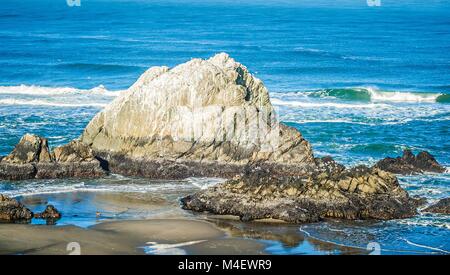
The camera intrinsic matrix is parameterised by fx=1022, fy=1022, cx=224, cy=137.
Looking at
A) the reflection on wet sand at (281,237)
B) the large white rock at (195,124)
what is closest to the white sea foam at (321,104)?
the large white rock at (195,124)

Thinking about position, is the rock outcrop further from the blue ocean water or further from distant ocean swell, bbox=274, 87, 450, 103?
distant ocean swell, bbox=274, 87, 450, 103

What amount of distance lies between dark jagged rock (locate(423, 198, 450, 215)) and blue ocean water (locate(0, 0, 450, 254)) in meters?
0.47

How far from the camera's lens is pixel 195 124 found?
3819 cm

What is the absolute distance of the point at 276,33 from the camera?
99.3 meters

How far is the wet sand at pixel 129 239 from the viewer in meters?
28.5

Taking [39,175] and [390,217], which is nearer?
[390,217]

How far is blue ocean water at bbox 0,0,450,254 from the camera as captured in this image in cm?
4381

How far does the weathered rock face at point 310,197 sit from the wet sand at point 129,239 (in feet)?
5.43

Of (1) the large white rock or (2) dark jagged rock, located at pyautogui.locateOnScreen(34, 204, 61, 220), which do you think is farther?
(1) the large white rock

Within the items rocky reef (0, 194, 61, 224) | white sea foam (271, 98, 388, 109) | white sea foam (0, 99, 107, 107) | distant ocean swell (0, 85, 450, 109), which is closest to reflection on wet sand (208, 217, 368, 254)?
rocky reef (0, 194, 61, 224)

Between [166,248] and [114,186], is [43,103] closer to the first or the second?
[114,186]

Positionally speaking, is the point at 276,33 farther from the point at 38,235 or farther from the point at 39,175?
the point at 38,235

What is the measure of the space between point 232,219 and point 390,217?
5012mm
